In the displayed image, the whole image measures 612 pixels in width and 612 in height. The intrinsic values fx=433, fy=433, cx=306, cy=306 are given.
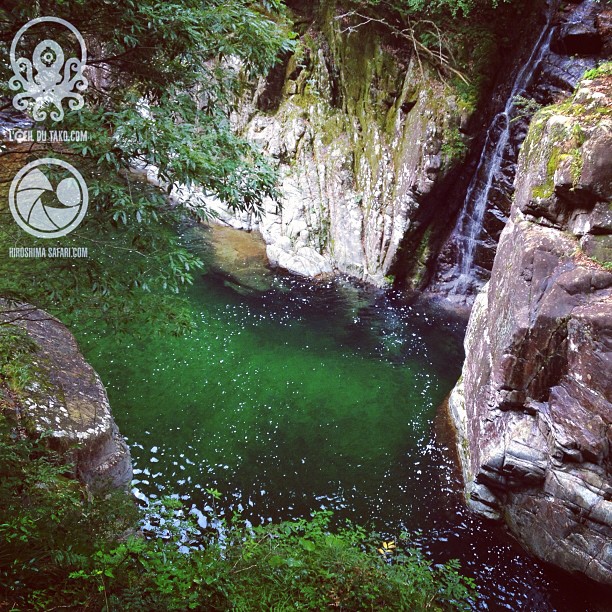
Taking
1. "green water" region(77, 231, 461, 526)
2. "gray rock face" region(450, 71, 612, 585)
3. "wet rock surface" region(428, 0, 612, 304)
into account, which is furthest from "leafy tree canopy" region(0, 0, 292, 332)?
"wet rock surface" region(428, 0, 612, 304)

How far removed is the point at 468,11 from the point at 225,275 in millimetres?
10529

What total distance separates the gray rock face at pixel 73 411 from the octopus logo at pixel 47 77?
2699 mm

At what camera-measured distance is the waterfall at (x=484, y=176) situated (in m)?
11.6

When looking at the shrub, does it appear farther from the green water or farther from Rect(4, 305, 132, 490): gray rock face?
the green water

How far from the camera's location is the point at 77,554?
3.36 meters

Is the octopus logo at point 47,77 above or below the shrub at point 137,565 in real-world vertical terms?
above

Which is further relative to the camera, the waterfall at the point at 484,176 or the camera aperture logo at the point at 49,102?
the waterfall at the point at 484,176

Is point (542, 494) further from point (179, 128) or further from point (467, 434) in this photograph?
point (179, 128)

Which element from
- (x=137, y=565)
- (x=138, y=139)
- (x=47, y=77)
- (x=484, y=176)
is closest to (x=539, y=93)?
(x=484, y=176)

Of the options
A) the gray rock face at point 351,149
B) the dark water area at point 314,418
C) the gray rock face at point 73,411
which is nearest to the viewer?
the gray rock face at point 73,411

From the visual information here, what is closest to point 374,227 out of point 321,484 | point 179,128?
point 321,484

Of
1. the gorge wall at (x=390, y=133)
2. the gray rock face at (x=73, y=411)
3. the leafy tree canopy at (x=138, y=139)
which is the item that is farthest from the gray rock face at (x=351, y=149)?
the leafy tree canopy at (x=138, y=139)

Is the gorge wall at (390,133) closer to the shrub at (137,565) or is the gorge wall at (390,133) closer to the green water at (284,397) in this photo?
the green water at (284,397)

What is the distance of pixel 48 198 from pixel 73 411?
347 centimetres
